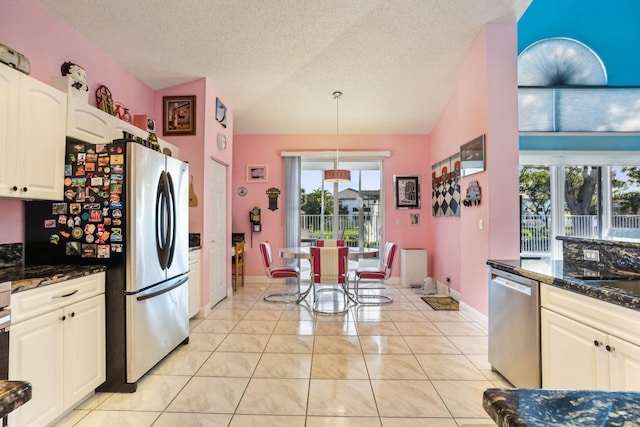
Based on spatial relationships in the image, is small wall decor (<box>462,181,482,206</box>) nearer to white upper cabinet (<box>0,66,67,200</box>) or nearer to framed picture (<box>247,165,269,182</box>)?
framed picture (<box>247,165,269,182</box>)

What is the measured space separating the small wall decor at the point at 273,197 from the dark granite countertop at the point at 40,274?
12.0 feet

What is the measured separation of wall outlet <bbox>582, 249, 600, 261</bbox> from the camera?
2.05 m

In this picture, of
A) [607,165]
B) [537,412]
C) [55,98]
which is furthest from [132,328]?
[607,165]

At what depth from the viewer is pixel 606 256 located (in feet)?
6.56

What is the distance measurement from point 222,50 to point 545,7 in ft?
16.2

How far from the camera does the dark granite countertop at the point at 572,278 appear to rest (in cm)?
138

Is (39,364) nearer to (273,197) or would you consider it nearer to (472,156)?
(472,156)

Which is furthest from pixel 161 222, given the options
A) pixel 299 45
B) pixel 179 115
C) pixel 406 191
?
pixel 406 191

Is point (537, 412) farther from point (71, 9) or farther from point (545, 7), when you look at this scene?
point (545, 7)

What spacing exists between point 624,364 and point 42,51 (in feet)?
13.3

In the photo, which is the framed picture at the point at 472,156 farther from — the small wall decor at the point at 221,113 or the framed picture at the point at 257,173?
the framed picture at the point at 257,173

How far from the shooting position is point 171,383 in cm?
233

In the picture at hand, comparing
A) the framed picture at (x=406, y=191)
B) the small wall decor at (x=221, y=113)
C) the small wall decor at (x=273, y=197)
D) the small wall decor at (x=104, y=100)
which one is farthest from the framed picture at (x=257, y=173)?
the small wall decor at (x=104, y=100)

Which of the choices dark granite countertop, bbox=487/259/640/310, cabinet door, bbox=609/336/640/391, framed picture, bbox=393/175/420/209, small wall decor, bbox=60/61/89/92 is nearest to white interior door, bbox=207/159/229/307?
small wall decor, bbox=60/61/89/92
